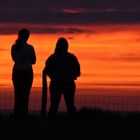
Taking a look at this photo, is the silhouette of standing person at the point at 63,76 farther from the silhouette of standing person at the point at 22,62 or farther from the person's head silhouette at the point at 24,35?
the person's head silhouette at the point at 24,35

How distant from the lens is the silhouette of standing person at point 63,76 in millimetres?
17266

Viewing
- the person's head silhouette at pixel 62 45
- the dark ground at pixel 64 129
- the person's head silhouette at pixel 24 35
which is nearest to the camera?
the dark ground at pixel 64 129

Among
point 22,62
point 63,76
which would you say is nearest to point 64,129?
point 22,62

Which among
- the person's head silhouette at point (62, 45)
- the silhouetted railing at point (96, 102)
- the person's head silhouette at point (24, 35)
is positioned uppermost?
the person's head silhouette at point (24, 35)

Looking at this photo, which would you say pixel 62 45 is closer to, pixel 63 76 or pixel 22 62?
pixel 63 76

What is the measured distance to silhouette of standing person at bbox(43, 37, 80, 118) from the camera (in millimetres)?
17266

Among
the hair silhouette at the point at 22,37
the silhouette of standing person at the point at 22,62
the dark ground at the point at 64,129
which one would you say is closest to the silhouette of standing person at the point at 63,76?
the silhouette of standing person at the point at 22,62

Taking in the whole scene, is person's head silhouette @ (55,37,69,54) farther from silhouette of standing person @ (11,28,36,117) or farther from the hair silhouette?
the hair silhouette

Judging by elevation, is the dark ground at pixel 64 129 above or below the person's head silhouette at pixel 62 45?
below

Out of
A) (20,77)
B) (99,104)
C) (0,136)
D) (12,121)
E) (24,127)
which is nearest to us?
(0,136)

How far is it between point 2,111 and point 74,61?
269cm

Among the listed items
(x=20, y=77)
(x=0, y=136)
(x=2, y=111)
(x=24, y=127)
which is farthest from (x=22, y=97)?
(x=0, y=136)

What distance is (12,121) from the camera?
15289mm

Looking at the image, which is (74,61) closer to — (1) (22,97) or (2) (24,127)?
(1) (22,97)
